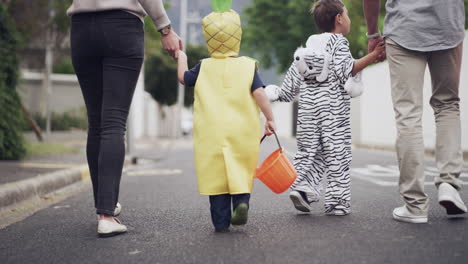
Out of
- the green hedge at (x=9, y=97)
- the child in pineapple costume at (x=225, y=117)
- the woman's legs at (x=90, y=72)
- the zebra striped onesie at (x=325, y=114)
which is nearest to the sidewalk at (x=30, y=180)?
the green hedge at (x=9, y=97)

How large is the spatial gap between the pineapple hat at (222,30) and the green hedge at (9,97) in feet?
17.3

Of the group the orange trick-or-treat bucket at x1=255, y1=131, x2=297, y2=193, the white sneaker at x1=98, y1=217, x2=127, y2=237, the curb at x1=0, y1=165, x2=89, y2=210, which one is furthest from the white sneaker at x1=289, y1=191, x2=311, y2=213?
the curb at x1=0, y1=165, x2=89, y2=210

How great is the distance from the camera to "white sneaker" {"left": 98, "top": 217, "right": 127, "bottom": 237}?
3.13 m

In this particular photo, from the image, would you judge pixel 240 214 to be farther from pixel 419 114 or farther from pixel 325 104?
pixel 419 114

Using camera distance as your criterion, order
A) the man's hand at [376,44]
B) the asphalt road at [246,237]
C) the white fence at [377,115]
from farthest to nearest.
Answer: the white fence at [377,115]
the man's hand at [376,44]
the asphalt road at [246,237]

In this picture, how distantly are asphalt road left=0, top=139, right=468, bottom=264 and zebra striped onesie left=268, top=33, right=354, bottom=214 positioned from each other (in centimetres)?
22

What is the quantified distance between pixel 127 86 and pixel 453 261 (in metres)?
2.02

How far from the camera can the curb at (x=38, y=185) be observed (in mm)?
4660

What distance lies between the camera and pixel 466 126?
11.5 meters

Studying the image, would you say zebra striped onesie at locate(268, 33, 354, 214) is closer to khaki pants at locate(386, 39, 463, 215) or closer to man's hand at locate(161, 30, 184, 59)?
khaki pants at locate(386, 39, 463, 215)

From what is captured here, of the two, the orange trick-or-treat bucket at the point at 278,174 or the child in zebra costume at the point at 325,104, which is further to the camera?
the child in zebra costume at the point at 325,104

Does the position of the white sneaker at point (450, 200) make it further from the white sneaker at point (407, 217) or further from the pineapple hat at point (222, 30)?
the pineapple hat at point (222, 30)

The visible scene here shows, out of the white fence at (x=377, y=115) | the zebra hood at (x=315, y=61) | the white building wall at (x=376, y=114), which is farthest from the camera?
the white building wall at (x=376, y=114)

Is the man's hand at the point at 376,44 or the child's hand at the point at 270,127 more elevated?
the man's hand at the point at 376,44
